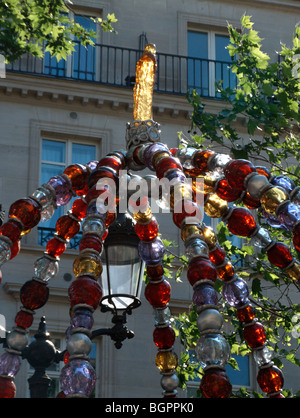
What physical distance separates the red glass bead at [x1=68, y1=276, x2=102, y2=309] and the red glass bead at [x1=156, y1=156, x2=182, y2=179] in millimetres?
1307

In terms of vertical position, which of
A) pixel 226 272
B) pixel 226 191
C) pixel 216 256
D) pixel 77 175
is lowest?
pixel 226 272

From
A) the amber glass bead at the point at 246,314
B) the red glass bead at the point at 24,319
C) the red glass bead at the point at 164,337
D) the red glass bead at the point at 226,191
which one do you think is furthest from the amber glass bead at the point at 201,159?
the red glass bead at the point at 24,319

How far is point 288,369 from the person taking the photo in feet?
61.5

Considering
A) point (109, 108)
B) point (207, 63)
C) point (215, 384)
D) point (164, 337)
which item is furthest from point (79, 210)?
point (207, 63)

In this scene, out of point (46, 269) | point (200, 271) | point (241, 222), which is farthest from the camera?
point (46, 269)

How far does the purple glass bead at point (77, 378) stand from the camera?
6109 millimetres

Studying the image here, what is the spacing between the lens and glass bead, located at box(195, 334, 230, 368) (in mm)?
6270

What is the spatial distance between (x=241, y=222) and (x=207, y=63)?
14239mm

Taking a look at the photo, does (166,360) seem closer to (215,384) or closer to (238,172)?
(238,172)

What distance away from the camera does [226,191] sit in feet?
25.9

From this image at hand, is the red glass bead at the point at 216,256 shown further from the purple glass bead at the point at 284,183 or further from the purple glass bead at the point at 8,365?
the purple glass bead at the point at 8,365

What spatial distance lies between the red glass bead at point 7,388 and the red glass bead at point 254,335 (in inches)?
75.2

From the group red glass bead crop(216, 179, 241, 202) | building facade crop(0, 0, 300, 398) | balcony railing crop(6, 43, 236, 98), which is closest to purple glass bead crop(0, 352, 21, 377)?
red glass bead crop(216, 179, 241, 202)

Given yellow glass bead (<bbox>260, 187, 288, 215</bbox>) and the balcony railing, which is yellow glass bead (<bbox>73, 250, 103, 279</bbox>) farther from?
the balcony railing
